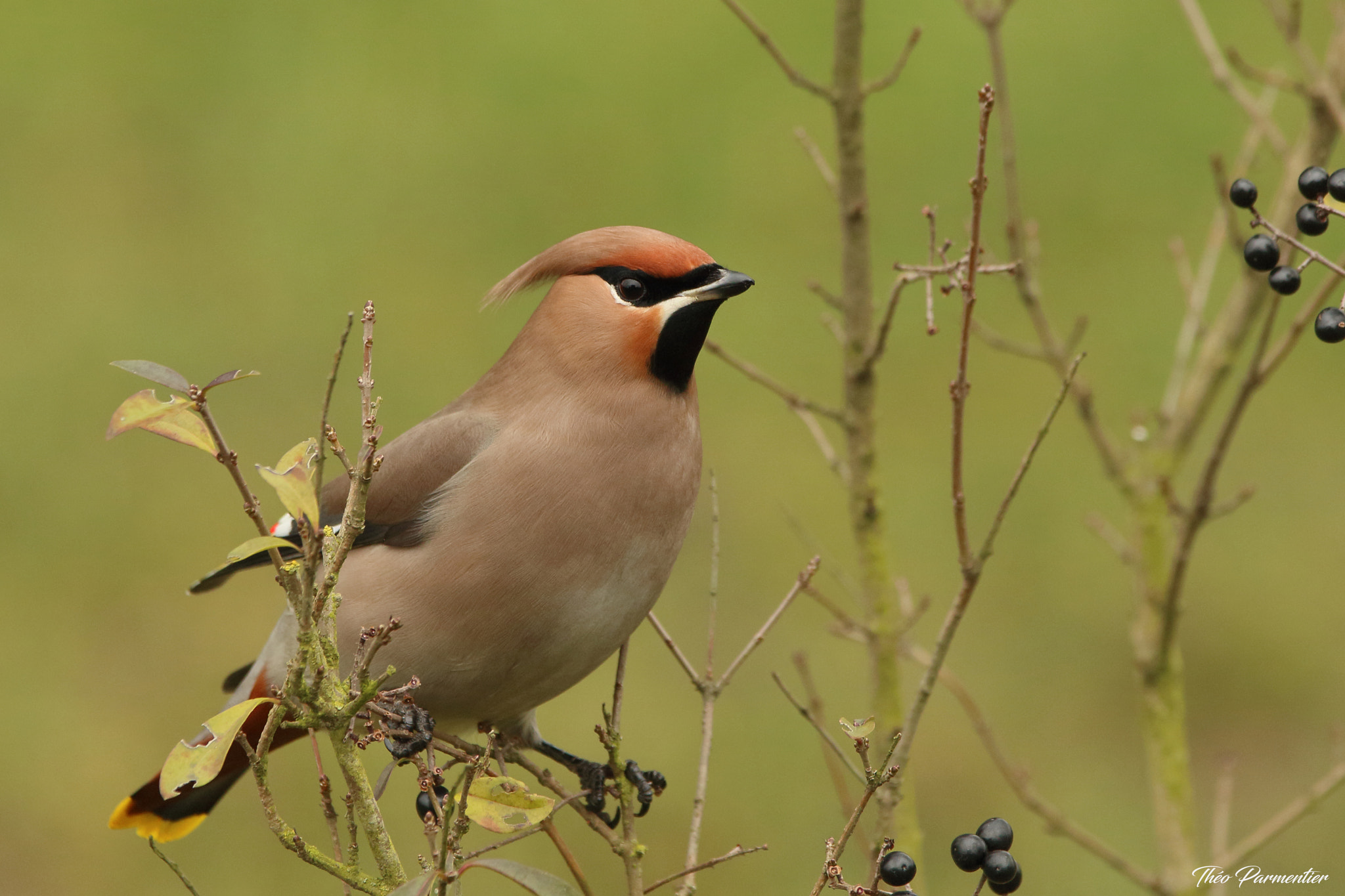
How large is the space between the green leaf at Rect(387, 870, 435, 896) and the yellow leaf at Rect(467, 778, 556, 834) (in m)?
0.10

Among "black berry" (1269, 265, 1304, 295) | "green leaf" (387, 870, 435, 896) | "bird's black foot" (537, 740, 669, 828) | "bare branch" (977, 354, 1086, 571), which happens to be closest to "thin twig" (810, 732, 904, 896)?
"green leaf" (387, 870, 435, 896)

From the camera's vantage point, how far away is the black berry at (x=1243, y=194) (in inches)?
81.7

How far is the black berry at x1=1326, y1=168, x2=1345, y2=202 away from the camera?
1.98 m

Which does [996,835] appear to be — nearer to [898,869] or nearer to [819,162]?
[898,869]

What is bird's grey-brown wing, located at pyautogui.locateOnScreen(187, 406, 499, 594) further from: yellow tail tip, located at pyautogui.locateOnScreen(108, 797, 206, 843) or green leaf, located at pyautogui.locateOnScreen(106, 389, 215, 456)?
green leaf, located at pyautogui.locateOnScreen(106, 389, 215, 456)

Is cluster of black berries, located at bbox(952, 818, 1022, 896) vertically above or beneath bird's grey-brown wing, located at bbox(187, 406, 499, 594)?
beneath

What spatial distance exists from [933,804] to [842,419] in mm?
2628

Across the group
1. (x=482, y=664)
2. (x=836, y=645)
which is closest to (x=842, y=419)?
(x=482, y=664)

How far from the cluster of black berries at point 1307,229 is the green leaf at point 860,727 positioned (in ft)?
2.34

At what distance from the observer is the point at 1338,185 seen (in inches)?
78.4

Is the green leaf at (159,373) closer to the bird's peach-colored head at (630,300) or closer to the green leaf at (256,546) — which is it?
the green leaf at (256,546)

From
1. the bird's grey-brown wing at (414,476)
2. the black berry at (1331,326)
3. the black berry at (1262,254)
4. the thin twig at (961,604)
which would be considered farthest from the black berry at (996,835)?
the bird's grey-brown wing at (414,476)

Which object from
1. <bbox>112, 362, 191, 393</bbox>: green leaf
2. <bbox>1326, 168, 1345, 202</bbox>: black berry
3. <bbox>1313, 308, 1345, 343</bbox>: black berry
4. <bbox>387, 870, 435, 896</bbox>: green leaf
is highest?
<bbox>1326, 168, 1345, 202</bbox>: black berry

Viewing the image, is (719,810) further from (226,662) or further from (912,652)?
(912,652)
